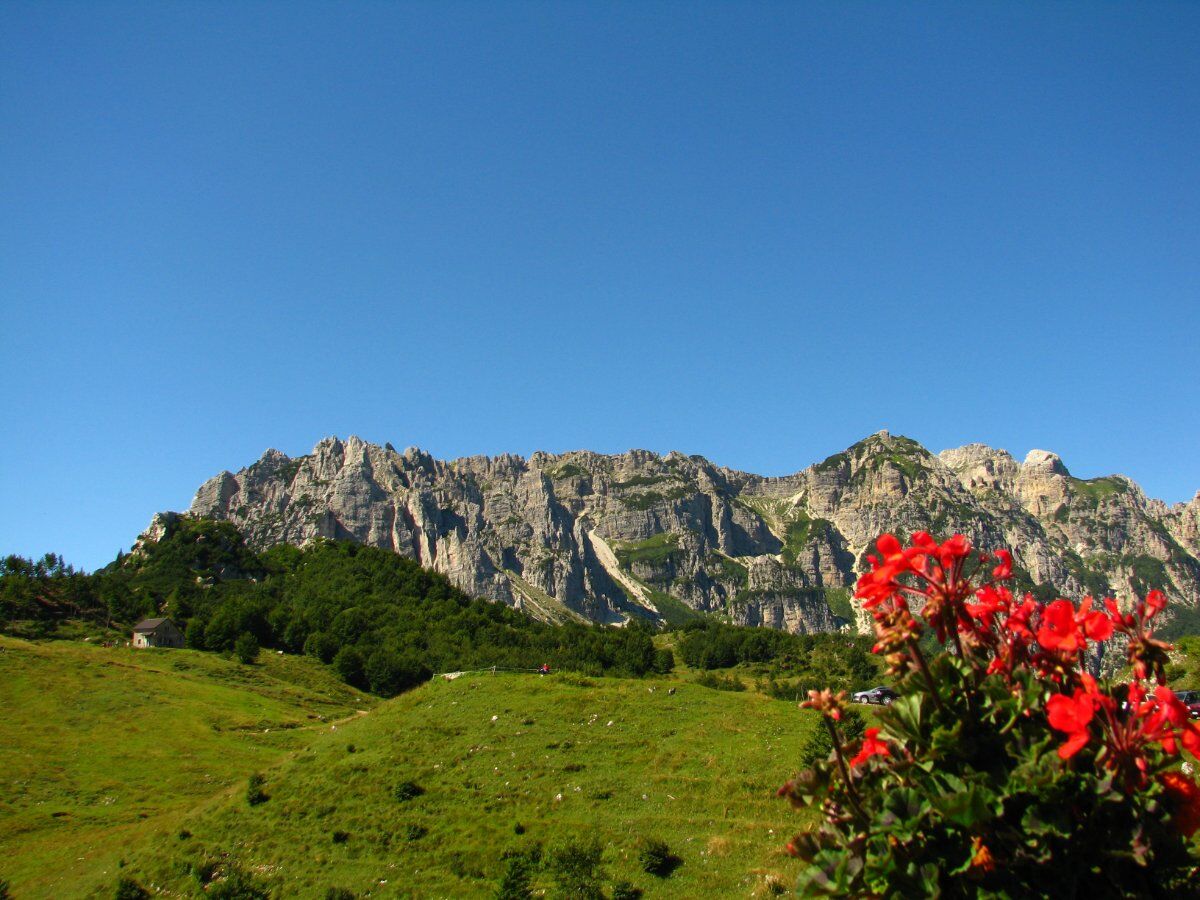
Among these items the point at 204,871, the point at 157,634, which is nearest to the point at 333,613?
the point at 157,634

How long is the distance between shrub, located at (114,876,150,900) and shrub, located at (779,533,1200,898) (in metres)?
30.5

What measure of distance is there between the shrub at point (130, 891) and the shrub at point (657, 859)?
17.6m

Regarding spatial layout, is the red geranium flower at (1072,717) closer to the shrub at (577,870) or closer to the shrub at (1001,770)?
the shrub at (1001,770)

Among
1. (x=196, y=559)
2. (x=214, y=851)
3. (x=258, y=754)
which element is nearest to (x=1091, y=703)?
(x=214, y=851)

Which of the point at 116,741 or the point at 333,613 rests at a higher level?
the point at 333,613

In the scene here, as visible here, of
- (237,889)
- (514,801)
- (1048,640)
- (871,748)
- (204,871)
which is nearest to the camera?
(1048,640)

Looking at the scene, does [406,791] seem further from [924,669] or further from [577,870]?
[924,669]

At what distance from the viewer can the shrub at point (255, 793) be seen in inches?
1313

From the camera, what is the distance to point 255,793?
3359 centimetres

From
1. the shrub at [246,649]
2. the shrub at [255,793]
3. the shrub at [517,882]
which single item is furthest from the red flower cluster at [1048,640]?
the shrub at [246,649]

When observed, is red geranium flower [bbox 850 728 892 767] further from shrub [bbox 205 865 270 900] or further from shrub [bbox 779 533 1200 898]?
shrub [bbox 205 865 270 900]

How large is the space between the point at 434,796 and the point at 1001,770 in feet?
102

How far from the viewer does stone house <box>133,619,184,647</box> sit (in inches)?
4139

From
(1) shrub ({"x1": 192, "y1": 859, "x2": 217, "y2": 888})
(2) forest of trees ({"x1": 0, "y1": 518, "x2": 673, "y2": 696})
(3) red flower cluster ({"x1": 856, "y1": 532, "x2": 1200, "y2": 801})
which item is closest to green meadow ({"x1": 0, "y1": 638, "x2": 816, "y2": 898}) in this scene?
(1) shrub ({"x1": 192, "y1": 859, "x2": 217, "y2": 888})
